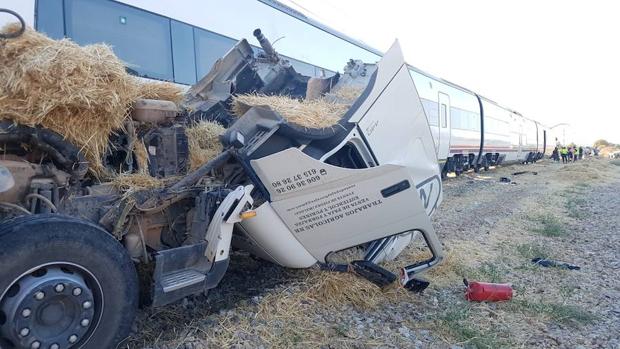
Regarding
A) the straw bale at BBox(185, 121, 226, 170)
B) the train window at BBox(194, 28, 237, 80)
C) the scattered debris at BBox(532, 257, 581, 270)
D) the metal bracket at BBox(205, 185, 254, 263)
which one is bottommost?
the scattered debris at BBox(532, 257, 581, 270)

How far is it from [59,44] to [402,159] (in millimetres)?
2805

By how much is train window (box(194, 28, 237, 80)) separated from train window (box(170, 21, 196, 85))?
4.3 inches

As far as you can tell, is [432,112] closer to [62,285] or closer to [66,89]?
[66,89]

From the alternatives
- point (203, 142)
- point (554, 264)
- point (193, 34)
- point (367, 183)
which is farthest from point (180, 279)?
point (193, 34)

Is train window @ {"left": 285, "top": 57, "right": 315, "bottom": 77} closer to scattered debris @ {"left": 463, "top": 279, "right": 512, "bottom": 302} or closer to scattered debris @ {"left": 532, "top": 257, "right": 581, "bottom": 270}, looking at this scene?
scattered debris @ {"left": 532, "top": 257, "right": 581, "bottom": 270}

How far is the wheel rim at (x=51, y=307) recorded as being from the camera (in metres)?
2.23

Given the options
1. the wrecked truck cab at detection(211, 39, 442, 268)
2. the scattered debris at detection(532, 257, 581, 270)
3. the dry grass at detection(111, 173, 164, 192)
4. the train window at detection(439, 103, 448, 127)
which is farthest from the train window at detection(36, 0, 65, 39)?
the train window at detection(439, 103, 448, 127)

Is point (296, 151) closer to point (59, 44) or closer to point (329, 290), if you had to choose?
point (329, 290)

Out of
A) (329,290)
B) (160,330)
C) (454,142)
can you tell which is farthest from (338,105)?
(454,142)

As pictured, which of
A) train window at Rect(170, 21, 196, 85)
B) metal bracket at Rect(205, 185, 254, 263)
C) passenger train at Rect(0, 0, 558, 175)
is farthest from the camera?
train window at Rect(170, 21, 196, 85)

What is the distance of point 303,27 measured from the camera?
10516mm

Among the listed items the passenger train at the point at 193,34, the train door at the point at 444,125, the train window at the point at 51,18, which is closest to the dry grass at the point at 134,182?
the passenger train at the point at 193,34

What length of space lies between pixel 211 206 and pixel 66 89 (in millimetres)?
1180

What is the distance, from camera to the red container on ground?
4.09 m
